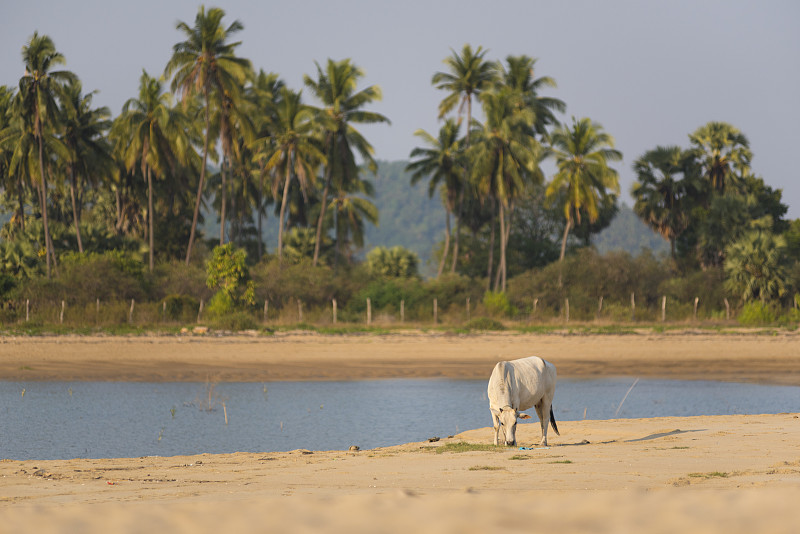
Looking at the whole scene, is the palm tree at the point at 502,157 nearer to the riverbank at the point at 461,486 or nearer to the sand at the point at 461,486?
the sand at the point at 461,486

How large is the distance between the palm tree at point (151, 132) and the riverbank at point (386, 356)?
17711mm

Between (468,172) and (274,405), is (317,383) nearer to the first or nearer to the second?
(274,405)

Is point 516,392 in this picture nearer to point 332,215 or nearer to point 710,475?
point 710,475

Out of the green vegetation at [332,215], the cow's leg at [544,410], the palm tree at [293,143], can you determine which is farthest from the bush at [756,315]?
the cow's leg at [544,410]

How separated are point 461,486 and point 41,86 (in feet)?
129

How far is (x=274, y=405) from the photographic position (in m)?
17.1

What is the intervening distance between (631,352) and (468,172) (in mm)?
A: 27320

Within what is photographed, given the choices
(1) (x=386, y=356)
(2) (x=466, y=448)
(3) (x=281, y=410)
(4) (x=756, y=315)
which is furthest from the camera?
(4) (x=756, y=315)

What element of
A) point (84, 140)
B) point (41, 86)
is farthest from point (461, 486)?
point (84, 140)

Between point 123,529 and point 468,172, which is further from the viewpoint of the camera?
point 468,172

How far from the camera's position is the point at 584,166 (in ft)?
158

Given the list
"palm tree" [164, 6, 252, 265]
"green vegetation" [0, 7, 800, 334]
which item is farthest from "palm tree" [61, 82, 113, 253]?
"palm tree" [164, 6, 252, 265]

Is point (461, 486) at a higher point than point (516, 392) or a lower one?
lower

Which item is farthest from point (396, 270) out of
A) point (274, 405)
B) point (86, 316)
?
point (274, 405)
